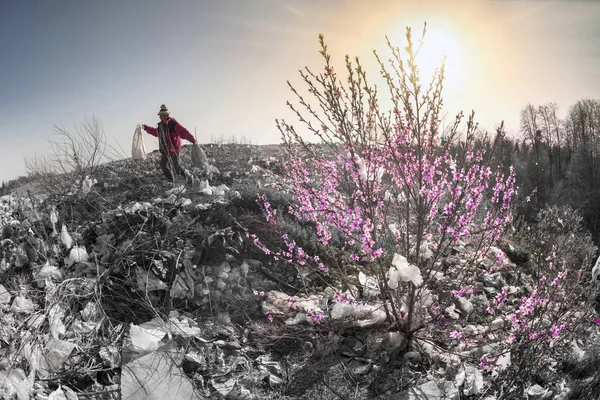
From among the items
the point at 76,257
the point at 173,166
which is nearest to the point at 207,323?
the point at 76,257

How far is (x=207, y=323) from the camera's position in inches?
154

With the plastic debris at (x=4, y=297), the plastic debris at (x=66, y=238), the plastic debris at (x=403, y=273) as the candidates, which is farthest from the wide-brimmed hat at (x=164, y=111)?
the plastic debris at (x=403, y=273)

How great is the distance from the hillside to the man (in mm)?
1809

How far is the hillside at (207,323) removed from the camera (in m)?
3.10

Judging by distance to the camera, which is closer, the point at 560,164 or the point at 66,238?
the point at 66,238

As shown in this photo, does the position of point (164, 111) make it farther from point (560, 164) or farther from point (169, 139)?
point (560, 164)

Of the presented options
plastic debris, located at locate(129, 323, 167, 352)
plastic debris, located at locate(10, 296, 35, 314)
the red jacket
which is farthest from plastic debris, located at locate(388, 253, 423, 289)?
the red jacket

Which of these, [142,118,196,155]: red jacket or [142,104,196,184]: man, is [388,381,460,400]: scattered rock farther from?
[142,118,196,155]: red jacket

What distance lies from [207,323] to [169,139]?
415 centimetres

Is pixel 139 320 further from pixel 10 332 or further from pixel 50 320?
pixel 10 332

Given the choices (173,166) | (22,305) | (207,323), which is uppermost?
(173,166)

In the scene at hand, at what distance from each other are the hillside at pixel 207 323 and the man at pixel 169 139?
5.93 ft

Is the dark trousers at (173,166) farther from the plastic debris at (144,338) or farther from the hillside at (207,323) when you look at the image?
the plastic debris at (144,338)

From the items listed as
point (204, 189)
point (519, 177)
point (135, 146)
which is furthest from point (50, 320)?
point (519, 177)
